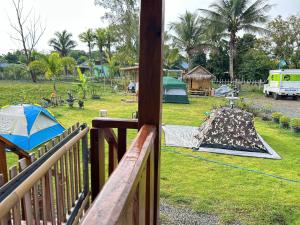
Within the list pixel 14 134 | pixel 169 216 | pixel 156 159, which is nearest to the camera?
pixel 156 159

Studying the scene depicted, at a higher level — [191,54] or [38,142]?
[191,54]

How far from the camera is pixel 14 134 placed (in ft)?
17.9

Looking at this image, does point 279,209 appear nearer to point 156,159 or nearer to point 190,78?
point 156,159

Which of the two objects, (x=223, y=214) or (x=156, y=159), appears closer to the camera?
(x=156, y=159)

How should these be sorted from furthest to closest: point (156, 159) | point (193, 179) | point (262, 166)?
1. point (262, 166)
2. point (193, 179)
3. point (156, 159)

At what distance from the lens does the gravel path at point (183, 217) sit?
2900 millimetres

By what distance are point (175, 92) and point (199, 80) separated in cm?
436

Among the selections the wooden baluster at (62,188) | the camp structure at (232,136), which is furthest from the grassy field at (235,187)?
the wooden baluster at (62,188)

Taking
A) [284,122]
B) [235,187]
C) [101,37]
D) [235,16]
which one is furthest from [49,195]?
[101,37]

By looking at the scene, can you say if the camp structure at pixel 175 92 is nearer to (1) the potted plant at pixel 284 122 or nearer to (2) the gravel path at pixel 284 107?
(2) the gravel path at pixel 284 107

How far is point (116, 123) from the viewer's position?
191cm

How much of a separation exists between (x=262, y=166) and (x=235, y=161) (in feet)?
1.65

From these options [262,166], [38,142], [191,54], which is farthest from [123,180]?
[191,54]

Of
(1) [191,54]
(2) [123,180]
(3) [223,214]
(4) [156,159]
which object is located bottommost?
(3) [223,214]
